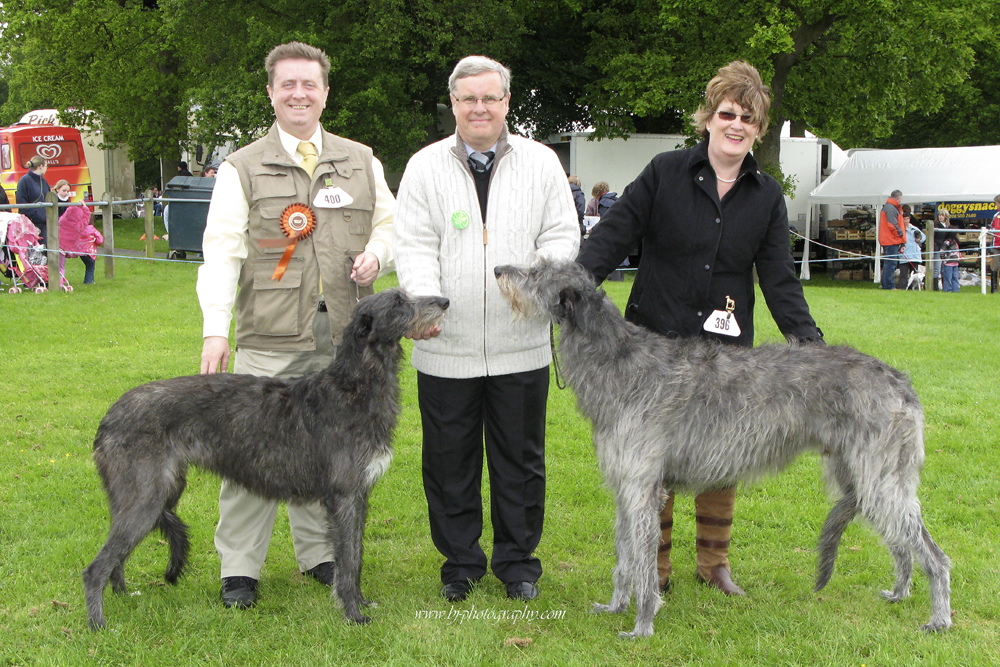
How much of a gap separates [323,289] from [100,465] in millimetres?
1319

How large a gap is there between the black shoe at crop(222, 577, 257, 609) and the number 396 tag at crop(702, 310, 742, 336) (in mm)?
2702

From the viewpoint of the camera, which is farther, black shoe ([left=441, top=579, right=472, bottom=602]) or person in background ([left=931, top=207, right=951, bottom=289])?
person in background ([left=931, top=207, right=951, bottom=289])

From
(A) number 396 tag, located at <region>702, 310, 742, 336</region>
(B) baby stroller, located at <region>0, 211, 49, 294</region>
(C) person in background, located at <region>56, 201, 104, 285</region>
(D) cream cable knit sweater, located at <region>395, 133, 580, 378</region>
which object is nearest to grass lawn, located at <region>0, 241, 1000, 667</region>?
(A) number 396 tag, located at <region>702, 310, 742, 336</region>

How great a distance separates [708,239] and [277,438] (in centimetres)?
232

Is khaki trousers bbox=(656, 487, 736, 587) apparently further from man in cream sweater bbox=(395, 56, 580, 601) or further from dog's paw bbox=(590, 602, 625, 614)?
man in cream sweater bbox=(395, 56, 580, 601)

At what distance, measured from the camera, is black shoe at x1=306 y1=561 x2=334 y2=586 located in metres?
4.56

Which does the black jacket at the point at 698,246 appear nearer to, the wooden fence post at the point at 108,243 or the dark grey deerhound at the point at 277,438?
the dark grey deerhound at the point at 277,438

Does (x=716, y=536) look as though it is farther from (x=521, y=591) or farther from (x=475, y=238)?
(x=475, y=238)

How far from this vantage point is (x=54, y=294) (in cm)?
1388

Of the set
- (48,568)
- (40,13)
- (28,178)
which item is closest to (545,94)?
(28,178)

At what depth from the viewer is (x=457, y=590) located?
434cm

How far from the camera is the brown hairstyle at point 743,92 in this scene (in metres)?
3.88

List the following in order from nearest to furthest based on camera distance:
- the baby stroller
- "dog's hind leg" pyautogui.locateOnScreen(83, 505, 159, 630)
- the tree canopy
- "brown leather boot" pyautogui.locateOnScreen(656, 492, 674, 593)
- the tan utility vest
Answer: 1. "dog's hind leg" pyautogui.locateOnScreen(83, 505, 159, 630)
2. the tan utility vest
3. "brown leather boot" pyautogui.locateOnScreen(656, 492, 674, 593)
4. the baby stroller
5. the tree canopy

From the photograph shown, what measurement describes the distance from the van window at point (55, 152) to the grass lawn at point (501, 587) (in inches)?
1014
